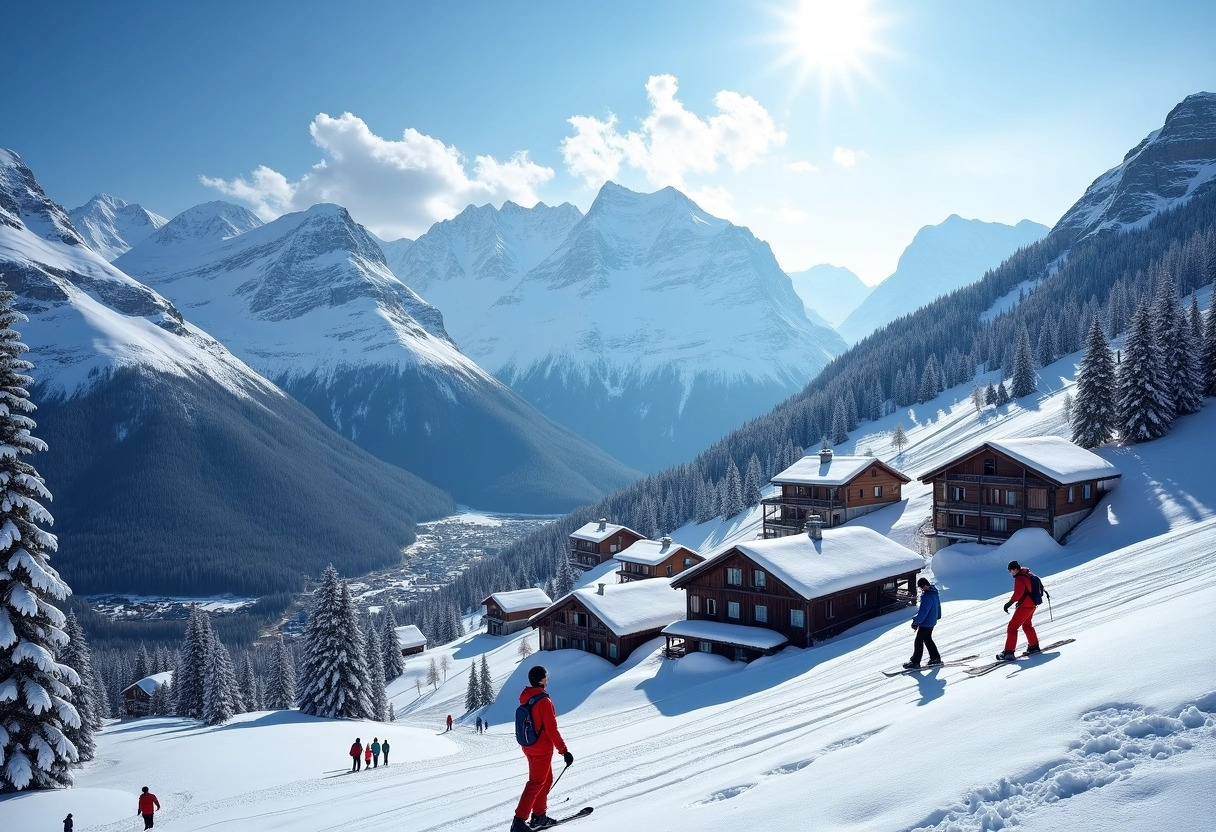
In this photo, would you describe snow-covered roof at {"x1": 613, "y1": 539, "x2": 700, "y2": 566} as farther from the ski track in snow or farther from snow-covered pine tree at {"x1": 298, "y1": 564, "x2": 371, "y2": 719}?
the ski track in snow

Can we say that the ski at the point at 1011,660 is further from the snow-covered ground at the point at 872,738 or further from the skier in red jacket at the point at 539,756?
the skier in red jacket at the point at 539,756

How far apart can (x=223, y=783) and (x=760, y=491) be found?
3408 inches

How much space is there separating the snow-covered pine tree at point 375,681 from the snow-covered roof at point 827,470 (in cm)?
3674

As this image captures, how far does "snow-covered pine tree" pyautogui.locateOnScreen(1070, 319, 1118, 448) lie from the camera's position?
4834 centimetres

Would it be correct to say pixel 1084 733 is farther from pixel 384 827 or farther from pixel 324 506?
pixel 324 506

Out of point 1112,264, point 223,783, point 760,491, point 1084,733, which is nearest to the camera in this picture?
point 1084,733

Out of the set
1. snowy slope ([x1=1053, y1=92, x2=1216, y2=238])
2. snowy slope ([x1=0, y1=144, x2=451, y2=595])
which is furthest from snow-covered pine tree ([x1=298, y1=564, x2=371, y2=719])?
snowy slope ([x1=1053, y1=92, x2=1216, y2=238])

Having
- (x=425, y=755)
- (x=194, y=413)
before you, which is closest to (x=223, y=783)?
(x=425, y=755)

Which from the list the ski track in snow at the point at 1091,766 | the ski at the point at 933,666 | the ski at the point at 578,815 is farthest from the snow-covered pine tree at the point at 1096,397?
the ski at the point at 578,815

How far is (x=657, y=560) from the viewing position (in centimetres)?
6694

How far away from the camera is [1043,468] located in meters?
39.1

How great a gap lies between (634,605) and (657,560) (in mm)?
19095

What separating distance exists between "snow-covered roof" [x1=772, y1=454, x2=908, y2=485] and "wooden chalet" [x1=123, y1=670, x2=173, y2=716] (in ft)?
227

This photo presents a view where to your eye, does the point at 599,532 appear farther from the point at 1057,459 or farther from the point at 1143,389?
the point at 1143,389
